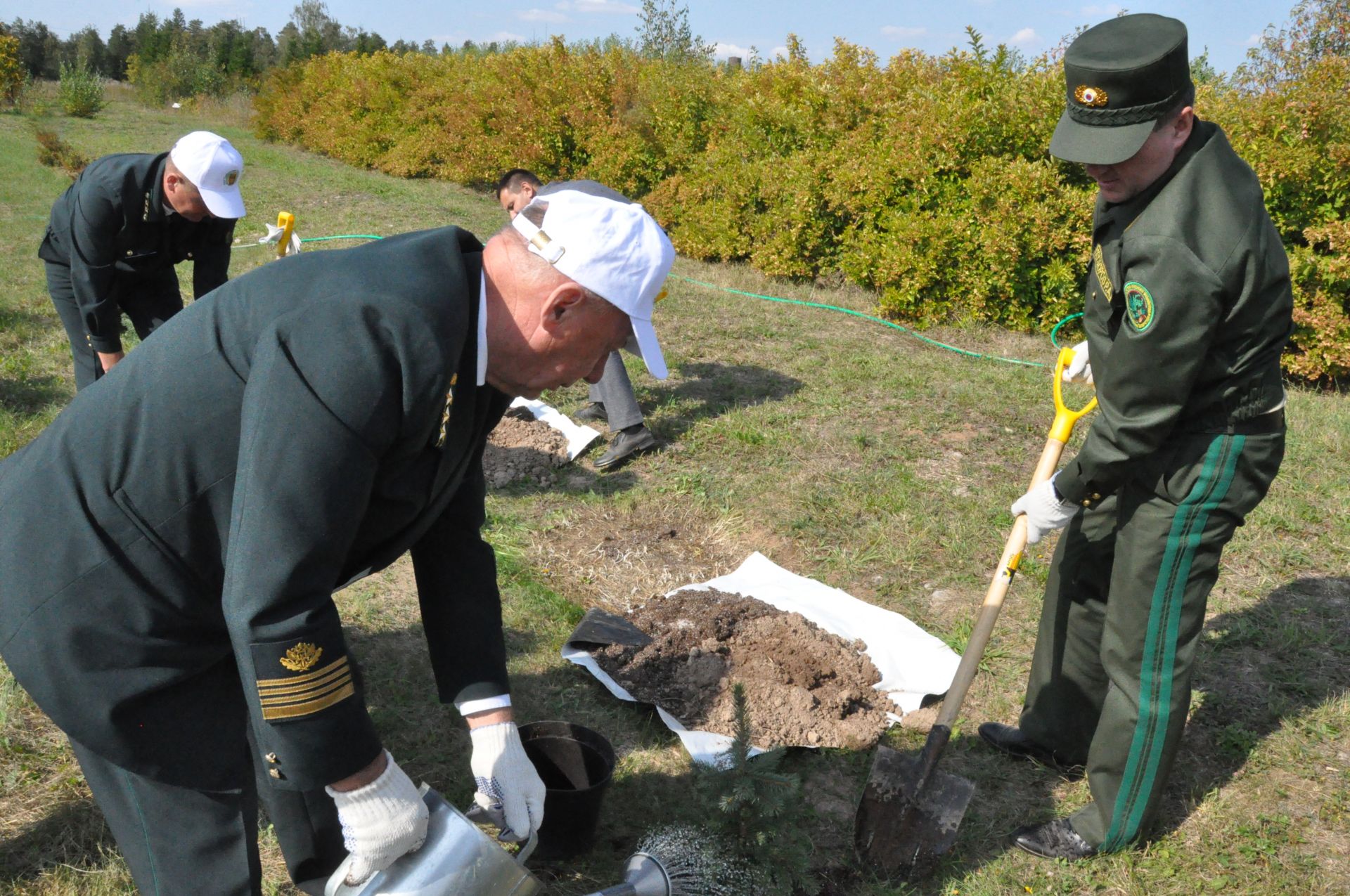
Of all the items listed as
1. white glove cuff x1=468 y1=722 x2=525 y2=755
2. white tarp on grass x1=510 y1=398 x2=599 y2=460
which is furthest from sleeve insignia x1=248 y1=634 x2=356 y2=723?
white tarp on grass x1=510 y1=398 x2=599 y2=460

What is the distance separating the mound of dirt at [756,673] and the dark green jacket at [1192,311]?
4.39ft

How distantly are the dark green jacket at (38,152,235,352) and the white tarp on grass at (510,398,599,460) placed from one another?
1941mm

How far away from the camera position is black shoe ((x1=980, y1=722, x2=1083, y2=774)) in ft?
10.6

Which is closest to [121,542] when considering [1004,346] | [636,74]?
[1004,346]

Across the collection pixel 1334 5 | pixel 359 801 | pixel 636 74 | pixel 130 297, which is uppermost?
pixel 1334 5

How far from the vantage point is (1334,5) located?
63.8 feet

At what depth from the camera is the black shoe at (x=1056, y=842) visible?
281 centimetres

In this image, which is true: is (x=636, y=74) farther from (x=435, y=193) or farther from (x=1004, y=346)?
(x=1004, y=346)

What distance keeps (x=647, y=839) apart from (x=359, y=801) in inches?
47.3

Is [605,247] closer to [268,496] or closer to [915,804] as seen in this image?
[268,496]

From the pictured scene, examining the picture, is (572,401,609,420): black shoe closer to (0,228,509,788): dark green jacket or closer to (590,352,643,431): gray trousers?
(590,352,643,431): gray trousers

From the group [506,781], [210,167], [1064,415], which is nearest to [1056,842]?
[1064,415]

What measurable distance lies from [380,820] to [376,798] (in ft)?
0.12

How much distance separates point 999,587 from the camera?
10.2ft
